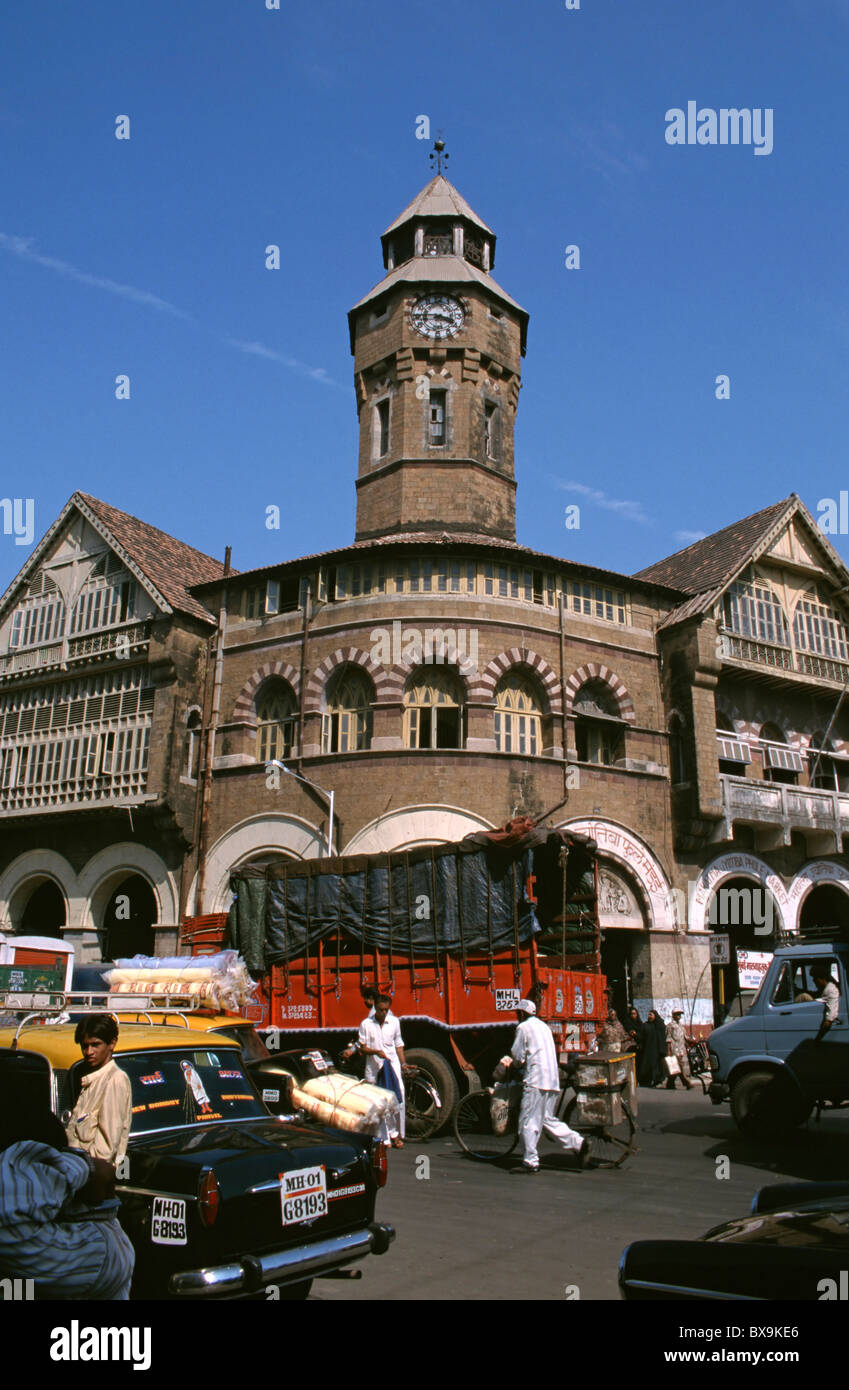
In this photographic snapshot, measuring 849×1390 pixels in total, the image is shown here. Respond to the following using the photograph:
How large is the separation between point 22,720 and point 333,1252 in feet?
84.8

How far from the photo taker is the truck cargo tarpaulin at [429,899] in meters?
13.8

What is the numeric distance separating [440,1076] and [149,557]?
19011 mm

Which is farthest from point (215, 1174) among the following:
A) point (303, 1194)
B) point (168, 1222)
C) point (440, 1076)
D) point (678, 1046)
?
point (678, 1046)

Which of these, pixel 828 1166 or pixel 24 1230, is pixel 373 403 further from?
pixel 24 1230

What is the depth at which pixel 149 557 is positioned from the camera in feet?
92.2

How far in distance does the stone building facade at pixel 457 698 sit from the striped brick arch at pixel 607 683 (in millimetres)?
73

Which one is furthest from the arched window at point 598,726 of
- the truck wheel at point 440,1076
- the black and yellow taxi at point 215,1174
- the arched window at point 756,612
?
the black and yellow taxi at point 215,1174

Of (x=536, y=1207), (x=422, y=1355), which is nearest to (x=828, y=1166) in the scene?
(x=536, y=1207)

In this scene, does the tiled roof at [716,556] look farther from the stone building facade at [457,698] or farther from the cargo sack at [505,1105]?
the cargo sack at [505,1105]

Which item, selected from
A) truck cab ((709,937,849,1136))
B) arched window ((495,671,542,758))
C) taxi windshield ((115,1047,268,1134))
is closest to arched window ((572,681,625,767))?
arched window ((495,671,542,758))

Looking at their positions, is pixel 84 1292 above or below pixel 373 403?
below

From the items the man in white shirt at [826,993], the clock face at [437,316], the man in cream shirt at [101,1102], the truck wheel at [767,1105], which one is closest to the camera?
the man in cream shirt at [101,1102]

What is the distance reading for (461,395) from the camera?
28234 millimetres

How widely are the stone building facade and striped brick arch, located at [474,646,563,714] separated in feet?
0.19
